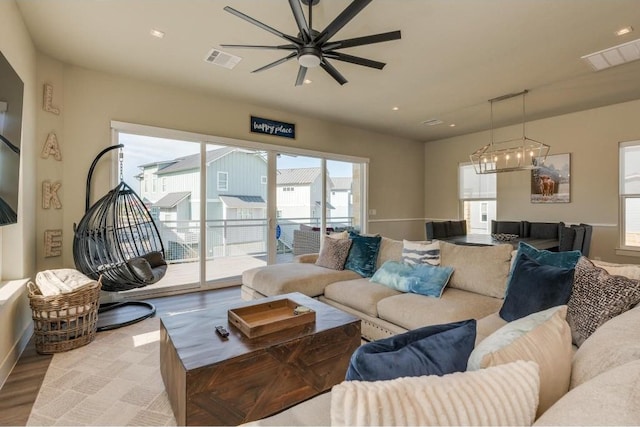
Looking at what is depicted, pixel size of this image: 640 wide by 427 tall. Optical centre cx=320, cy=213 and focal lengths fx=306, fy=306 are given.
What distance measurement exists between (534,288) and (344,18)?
82.1 inches

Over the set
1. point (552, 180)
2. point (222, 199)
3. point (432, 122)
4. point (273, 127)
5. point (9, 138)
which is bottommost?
point (222, 199)

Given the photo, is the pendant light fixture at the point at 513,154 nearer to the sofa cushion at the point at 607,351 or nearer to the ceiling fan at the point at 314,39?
the ceiling fan at the point at 314,39

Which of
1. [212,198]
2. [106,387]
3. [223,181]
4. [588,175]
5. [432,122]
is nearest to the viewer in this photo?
[106,387]

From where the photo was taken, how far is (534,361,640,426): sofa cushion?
0.55 metres

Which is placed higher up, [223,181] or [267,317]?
[223,181]

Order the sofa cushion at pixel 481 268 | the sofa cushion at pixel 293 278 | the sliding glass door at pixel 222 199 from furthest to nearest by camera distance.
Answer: the sliding glass door at pixel 222 199
the sofa cushion at pixel 293 278
the sofa cushion at pixel 481 268

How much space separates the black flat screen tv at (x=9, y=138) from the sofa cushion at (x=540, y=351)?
281 centimetres

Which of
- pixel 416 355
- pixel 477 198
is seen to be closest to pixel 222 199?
pixel 416 355

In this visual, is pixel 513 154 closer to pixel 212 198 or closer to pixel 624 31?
pixel 624 31

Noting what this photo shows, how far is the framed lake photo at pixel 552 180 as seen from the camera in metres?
5.51

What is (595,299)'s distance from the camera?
1537mm

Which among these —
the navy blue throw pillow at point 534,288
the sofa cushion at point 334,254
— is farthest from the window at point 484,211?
the navy blue throw pillow at point 534,288

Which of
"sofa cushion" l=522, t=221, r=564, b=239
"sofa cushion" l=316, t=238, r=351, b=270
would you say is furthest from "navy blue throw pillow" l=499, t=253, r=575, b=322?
"sofa cushion" l=522, t=221, r=564, b=239

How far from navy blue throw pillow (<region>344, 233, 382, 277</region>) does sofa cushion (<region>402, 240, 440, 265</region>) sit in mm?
489
